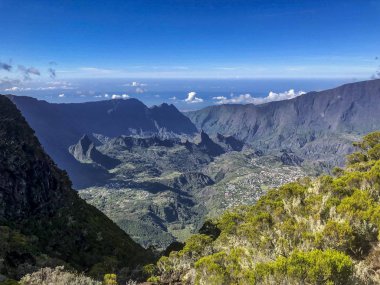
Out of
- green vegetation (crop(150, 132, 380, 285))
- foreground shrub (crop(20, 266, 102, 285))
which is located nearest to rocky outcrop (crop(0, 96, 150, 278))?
foreground shrub (crop(20, 266, 102, 285))

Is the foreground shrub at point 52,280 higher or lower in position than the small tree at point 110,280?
higher

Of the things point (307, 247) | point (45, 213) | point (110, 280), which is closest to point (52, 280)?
point (110, 280)

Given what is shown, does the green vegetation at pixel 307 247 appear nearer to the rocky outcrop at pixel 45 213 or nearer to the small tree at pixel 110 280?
the small tree at pixel 110 280

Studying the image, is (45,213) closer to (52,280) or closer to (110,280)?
(110,280)

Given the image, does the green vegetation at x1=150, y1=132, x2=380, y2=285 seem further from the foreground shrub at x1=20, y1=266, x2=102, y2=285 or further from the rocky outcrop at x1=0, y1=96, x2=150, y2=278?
the rocky outcrop at x1=0, y1=96, x2=150, y2=278

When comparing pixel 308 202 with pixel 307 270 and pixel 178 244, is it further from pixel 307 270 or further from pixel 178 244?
pixel 178 244

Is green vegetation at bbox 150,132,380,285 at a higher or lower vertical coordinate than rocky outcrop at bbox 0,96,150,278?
higher

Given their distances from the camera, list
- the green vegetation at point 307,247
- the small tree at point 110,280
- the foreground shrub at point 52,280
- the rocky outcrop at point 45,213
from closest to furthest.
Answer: the green vegetation at point 307,247 → the foreground shrub at point 52,280 → the small tree at point 110,280 → the rocky outcrop at point 45,213

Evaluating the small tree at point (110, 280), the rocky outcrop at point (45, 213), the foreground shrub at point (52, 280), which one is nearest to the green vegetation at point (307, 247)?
the small tree at point (110, 280)
